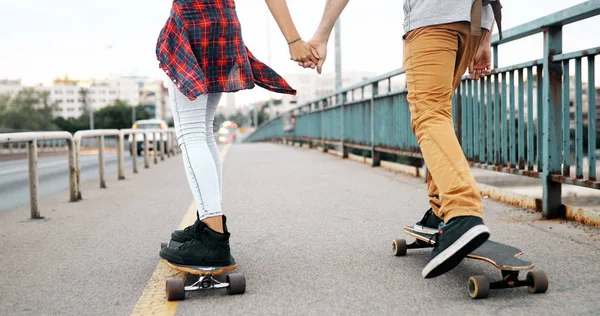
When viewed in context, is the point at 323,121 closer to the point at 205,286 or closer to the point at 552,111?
the point at 552,111

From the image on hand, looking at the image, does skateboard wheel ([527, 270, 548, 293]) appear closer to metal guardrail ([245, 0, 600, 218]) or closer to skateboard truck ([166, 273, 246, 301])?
skateboard truck ([166, 273, 246, 301])

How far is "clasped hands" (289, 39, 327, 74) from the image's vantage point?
2.95 meters

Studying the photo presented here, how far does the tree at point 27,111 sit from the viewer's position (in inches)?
4732

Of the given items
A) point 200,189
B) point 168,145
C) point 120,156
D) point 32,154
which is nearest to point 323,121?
point 168,145

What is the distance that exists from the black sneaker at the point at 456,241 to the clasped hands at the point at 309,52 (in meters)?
1.02

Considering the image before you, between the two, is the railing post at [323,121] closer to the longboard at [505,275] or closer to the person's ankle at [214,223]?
the person's ankle at [214,223]

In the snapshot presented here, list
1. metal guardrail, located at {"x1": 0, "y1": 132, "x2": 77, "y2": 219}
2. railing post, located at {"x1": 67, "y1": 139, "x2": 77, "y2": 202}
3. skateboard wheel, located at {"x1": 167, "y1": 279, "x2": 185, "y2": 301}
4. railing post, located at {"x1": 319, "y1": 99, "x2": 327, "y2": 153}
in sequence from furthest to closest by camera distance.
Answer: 1. railing post, located at {"x1": 319, "y1": 99, "x2": 327, "y2": 153}
2. railing post, located at {"x1": 67, "y1": 139, "x2": 77, "y2": 202}
3. metal guardrail, located at {"x1": 0, "y1": 132, "x2": 77, "y2": 219}
4. skateboard wheel, located at {"x1": 167, "y1": 279, "x2": 185, "y2": 301}

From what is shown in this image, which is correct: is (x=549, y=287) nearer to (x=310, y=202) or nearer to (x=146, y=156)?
(x=310, y=202)

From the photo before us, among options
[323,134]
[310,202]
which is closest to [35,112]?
[323,134]

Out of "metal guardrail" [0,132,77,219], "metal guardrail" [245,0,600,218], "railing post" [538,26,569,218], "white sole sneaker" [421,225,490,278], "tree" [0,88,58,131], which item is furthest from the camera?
"tree" [0,88,58,131]

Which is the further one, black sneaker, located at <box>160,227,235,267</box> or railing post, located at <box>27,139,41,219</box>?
railing post, located at <box>27,139,41,219</box>

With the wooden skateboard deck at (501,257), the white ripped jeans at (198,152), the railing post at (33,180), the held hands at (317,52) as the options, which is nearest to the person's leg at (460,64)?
the wooden skateboard deck at (501,257)

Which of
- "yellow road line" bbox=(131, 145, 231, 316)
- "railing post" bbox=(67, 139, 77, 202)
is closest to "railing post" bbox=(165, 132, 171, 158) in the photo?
"railing post" bbox=(67, 139, 77, 202)

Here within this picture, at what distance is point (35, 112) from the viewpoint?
423 ft
